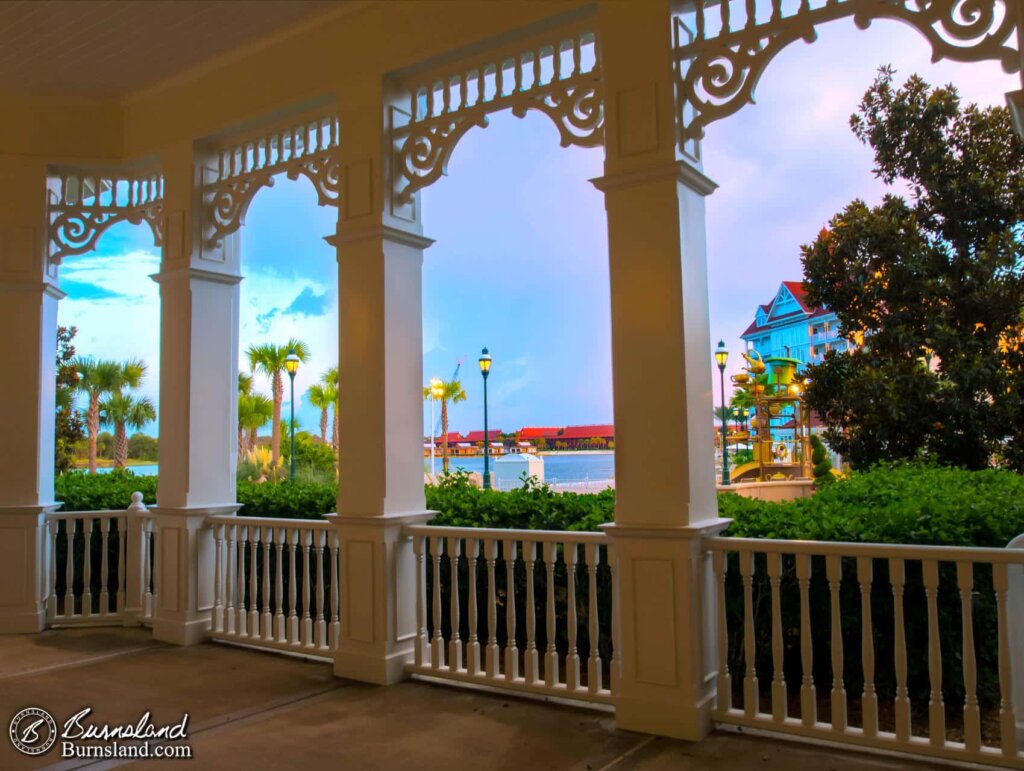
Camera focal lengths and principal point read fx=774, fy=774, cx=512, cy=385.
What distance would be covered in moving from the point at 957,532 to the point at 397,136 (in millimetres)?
3421

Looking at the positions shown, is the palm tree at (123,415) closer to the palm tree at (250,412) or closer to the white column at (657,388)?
the palm tree at (250,412)

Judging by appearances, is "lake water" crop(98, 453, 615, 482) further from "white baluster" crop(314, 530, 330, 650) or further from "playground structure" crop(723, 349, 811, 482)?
"playground structure" crop(723, 349, 811, 482)

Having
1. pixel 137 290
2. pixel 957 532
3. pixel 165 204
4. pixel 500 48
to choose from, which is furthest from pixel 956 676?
pixel 137 290

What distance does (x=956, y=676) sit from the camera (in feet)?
11.8

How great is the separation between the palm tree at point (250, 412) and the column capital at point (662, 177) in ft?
88.8

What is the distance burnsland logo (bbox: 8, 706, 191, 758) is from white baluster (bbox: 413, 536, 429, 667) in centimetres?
116

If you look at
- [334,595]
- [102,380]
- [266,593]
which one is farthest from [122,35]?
[102,380]

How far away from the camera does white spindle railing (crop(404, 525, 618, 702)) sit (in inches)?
141

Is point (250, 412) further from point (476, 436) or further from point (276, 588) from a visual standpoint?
point (276, 588)

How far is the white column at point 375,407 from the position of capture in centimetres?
413

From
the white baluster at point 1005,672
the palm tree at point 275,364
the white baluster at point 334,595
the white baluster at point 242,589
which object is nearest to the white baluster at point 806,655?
the white baluster at point 1005,672

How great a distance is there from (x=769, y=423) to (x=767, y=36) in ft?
74.3

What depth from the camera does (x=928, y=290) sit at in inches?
391

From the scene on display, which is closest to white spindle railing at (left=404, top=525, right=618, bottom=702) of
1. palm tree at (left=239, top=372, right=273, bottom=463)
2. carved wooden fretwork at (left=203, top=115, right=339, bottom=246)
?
carved wooden fretwork at (left=203, top=115, right=339, bottom=246)
